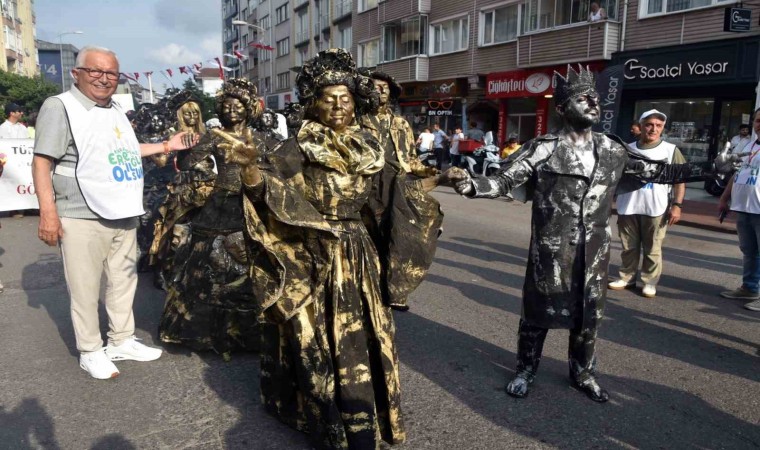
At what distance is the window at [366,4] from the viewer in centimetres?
3168

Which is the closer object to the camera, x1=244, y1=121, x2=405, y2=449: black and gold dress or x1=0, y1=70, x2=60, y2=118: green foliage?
x1=244, y1=121, x2=405, y2=449: black and gold dress

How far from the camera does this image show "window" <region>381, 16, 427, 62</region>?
2708 centimetres

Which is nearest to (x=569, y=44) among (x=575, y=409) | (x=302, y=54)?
(x=575, y=409)

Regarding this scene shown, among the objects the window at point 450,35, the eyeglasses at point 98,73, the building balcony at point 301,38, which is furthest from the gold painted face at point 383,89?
the building balcony at point 301,38

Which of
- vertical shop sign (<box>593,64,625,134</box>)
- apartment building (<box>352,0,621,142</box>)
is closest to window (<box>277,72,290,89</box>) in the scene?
apartment building (<box>352,0,621,142</box>)

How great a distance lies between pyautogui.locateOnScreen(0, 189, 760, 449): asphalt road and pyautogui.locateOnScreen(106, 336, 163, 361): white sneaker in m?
0.06

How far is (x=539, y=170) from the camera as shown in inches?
142

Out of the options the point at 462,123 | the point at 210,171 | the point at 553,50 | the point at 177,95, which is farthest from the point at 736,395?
the point at 462,123

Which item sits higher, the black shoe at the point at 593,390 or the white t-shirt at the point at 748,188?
the white t-shirt at the point at 748,188

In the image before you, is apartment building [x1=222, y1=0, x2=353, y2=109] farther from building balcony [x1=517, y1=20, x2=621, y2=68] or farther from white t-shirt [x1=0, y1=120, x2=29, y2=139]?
white t-shirt [x1=0, y1=120, x2=29, y2=139]

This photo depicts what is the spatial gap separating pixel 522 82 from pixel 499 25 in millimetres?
2944

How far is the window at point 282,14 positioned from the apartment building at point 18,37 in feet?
62.8

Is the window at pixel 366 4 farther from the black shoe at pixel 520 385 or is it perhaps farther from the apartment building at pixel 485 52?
the black shoe at pixel 520 385

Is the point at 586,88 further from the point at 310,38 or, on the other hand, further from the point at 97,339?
the point at 310,38
